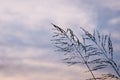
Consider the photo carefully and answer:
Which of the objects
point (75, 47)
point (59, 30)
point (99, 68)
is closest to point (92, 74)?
point (99, 68)

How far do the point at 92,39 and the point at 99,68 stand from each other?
1.95 ft

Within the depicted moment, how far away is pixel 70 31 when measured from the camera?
24.3 ft

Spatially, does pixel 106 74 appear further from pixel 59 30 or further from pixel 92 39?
pixel 59 30

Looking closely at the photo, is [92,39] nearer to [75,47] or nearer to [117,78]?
[75,47]

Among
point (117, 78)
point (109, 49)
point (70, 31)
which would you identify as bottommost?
point (117, 78)

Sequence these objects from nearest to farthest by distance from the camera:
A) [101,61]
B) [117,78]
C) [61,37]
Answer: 1. [117,78]
2. [101,61]
3. [61,37]

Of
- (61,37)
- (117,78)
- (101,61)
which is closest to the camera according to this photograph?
(117,78)

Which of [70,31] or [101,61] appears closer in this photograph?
[101,61]

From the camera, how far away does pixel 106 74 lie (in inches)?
255

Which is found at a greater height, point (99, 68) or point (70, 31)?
point (70, 31)

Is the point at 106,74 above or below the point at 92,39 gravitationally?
below

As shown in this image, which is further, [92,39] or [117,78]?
[92,39]

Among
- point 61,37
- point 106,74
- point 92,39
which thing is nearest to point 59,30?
point 61,37

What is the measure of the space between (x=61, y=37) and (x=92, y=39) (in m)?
0.65
